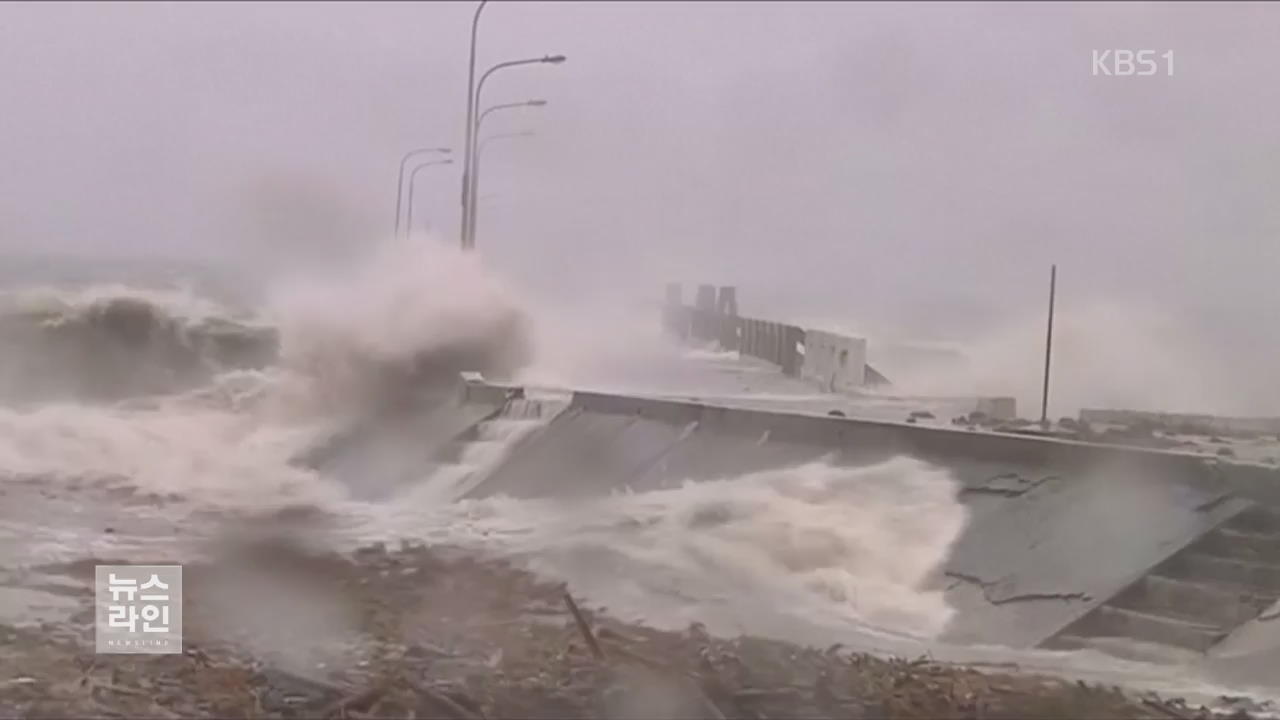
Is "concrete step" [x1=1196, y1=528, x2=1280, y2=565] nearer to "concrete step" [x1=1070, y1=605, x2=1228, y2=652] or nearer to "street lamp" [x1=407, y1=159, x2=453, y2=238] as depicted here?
"concrete step" [x1=1070, y1=605, x2=1228, y2=652]

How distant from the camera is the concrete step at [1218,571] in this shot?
87.2 inches

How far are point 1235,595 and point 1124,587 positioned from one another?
0.17 m

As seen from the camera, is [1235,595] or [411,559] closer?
[1235,595]

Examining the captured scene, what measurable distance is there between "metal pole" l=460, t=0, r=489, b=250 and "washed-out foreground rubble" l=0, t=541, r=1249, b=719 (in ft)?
1.94

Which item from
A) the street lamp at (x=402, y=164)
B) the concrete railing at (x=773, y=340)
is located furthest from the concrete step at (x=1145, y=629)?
the street lamp at (x=402, y=164)

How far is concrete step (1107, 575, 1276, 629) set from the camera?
2201 millimetres

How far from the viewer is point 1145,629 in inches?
86.9

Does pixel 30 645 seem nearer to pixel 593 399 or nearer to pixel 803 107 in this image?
pixel 593 399

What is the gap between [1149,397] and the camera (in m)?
2.32

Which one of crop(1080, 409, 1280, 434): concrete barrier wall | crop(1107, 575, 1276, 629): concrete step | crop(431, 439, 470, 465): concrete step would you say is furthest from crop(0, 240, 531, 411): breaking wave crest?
crop(1107, 575, 1276, 629): concrete step

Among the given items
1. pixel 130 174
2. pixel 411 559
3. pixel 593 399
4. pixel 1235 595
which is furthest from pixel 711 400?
pixel 130 174

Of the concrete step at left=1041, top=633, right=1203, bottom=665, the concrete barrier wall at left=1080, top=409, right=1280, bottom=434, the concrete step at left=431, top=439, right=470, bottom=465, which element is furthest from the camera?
the concrete step at left=431, top=439, right=470, bottom=465

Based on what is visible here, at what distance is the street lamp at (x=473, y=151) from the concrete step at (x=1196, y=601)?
4.16 ft

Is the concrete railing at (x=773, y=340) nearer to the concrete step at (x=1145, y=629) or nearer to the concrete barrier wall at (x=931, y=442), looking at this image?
the concrete barrier wall at (x=931, y=442)
